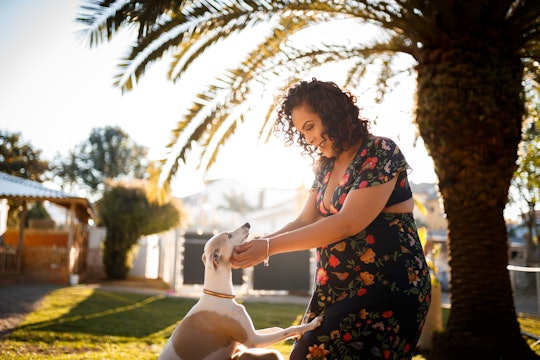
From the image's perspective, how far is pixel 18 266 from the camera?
1656cm

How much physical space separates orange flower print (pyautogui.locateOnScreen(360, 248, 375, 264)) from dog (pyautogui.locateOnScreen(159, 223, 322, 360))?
39cm

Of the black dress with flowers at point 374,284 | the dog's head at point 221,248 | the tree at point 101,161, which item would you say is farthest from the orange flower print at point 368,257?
the tree at point 101,161

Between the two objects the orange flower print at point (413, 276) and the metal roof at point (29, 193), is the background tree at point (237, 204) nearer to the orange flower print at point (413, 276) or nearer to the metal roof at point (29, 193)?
the metal roof at point (29, 193)

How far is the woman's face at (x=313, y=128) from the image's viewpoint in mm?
2635

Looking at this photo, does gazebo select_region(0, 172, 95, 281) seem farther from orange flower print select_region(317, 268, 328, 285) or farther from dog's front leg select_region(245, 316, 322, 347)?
orange flower print select_region(317, 268, 328, 285)

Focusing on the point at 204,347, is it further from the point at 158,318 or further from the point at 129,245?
the point at 129,245

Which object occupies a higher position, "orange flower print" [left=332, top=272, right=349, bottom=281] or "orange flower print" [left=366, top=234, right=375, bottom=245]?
"orange flower print" [left=366, top=234, right=375, bottom=245]

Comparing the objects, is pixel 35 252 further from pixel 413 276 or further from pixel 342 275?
pixel 413 276

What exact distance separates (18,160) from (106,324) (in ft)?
98.4

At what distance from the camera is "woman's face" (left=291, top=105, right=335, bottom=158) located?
8.64 ft

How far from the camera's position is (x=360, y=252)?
2387 mm

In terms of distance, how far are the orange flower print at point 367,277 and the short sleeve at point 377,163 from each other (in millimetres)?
415

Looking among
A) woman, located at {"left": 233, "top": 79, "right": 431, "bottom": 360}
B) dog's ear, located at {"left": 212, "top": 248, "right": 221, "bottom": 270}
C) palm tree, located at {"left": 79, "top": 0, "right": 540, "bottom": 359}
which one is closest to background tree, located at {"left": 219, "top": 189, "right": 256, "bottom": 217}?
palm tree, located at {"left": 79, "top": 0, "right": 540, "bottom": 359}

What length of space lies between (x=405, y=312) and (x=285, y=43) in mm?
5593
